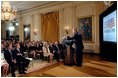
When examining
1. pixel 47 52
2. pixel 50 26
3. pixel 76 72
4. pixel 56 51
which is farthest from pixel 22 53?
pixel 50 26

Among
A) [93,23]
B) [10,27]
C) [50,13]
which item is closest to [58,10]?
[50,13]

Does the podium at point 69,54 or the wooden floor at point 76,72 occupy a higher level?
the podium at point 69,54

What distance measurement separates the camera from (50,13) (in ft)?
37.3

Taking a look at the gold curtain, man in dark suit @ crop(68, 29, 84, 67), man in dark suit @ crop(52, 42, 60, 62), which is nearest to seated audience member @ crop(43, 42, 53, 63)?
man in dark suit @ crop(52, 42, 60, 62)

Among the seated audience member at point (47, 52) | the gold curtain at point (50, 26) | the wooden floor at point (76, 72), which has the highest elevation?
the gold curtain at point (50, 26)

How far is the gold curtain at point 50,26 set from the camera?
36.2 ft

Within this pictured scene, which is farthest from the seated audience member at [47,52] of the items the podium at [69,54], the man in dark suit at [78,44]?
the man in dark suit at [78,44]

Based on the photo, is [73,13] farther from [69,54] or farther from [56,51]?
[69,54]

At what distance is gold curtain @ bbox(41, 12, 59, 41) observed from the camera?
11.0 meters

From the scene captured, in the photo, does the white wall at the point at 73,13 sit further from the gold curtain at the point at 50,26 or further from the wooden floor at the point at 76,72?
the wooden floor at the point at 76,72

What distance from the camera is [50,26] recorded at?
11.3 m

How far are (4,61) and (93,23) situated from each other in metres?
6.08

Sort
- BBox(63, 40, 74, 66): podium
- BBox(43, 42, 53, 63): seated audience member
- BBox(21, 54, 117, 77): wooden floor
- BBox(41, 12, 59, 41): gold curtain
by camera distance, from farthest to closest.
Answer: BBox(41, 12, 59, 41): gold curtain < BBox(43, 42, 53, 63): seated audience member < BBox(63, 40, 74, 66): podium < BBox(21, 54, 117, 77): wooden floor

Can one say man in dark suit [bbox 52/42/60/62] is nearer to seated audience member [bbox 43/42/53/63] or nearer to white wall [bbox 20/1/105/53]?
seated audience member [bbox 43/42/53/63]
